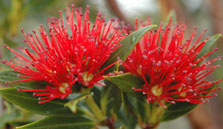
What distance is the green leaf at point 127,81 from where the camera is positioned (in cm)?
103

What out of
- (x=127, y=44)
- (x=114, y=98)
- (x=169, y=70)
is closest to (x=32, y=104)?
(x=114, y=98)

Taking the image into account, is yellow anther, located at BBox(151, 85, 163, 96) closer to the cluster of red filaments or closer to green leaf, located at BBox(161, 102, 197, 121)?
the cluster of red filaments

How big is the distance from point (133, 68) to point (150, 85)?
101 mm

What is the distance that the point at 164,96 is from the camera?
3.79 feet

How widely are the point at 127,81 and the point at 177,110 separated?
387 millimetres

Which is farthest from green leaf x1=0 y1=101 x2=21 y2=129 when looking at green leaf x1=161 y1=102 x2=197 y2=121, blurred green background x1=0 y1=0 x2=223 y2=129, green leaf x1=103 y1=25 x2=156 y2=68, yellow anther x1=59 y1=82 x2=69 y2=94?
green leaf x1=161 y1=102 x2=197 y2=121

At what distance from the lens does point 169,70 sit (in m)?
1.12

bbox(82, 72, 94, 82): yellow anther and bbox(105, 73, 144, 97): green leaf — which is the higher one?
bbox(82, 72, 94, 82): yellow anther

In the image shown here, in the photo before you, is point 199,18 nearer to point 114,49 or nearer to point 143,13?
point 143,13

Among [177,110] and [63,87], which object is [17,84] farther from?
[177,110]

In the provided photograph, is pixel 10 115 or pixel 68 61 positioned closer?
pixel 68 61

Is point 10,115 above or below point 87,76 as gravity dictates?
below

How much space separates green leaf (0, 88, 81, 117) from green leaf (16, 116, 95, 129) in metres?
0.03

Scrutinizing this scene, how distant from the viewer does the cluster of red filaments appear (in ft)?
3.66
